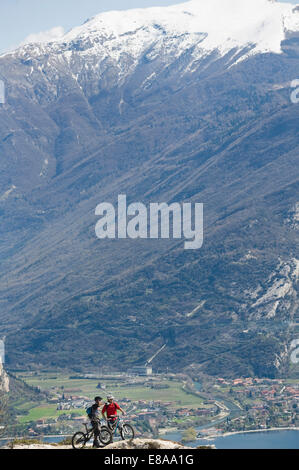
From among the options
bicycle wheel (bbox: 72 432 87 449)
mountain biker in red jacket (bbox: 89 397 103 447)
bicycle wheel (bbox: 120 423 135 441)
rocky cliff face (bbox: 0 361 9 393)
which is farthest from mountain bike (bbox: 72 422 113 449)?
rocky cliff face (bbox: 0 361 9 393)

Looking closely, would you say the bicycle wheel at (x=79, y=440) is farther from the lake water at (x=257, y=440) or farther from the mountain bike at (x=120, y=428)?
the lake water at (x=257, y=440)

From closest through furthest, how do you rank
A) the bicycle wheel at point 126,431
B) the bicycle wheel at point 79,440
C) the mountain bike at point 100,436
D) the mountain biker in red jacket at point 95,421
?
1. the mountain biker in red jacket at point 95,421
2. the mountain bike at point 100,436
3. the bicycle wheel at point 79,440
4. the bicycle wheel at point 126,431

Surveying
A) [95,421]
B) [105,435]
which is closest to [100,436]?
[105,435]

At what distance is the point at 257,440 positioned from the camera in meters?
142

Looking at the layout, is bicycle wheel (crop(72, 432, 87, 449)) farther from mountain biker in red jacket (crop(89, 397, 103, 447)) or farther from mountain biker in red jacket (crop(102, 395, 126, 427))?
mountain biker in red jacket (crop(102, 395, 126, 427))

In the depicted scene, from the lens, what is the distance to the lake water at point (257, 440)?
13100 cm

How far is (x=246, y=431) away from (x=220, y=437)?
26.6 feet

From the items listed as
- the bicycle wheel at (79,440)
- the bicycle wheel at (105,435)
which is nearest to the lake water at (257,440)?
the bicycle wheel at (79,440)

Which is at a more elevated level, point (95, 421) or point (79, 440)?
point (95, 421)

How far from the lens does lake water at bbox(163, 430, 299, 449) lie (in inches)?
5157

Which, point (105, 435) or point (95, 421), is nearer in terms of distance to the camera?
point (95, 421)

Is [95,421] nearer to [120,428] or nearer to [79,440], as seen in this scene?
[79,440]

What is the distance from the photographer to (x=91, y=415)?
4288cm
